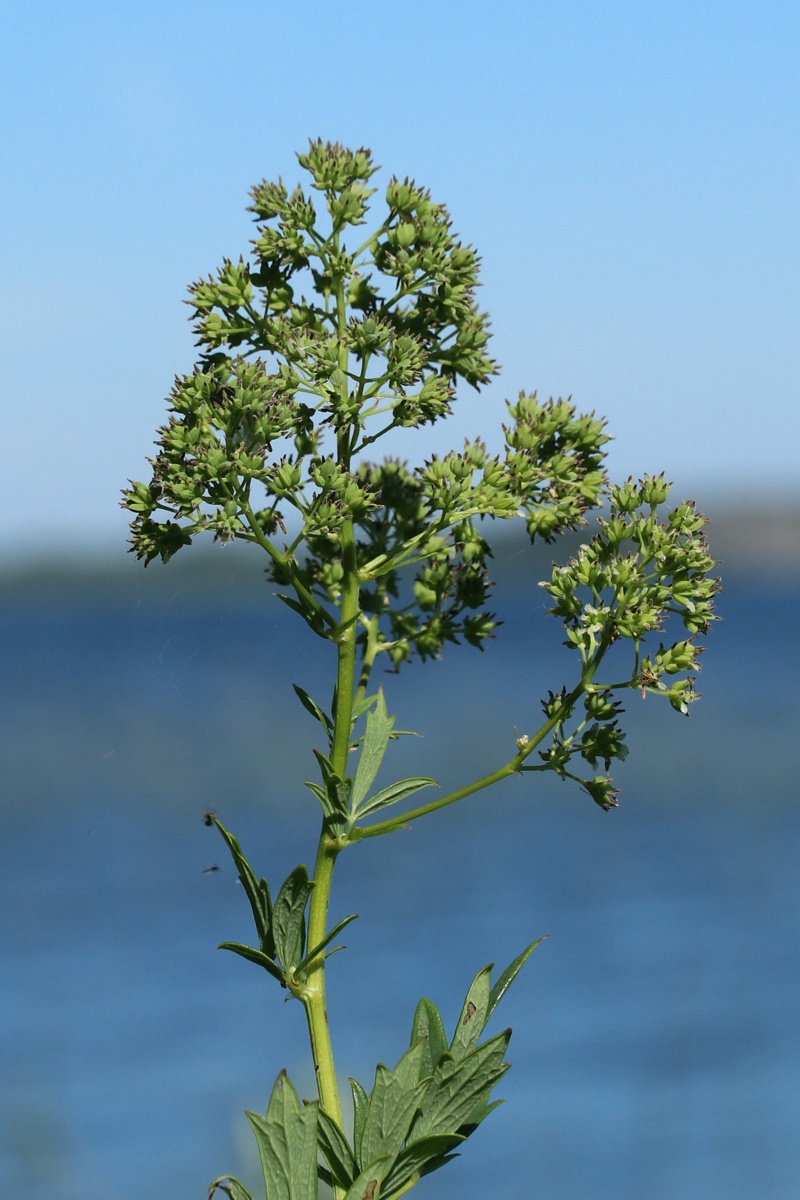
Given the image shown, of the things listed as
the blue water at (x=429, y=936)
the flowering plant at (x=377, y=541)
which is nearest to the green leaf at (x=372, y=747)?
the flowering plant at (x=377, y=541)

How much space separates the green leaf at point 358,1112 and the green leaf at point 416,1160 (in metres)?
0.10

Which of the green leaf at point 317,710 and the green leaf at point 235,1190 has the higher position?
the green leaf at point 317,710

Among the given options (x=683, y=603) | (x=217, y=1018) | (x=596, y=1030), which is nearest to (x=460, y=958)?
(x=596, y=1030)

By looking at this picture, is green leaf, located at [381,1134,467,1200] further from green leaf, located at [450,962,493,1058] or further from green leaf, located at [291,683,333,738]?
green leaf, located at [291,683,333,738]

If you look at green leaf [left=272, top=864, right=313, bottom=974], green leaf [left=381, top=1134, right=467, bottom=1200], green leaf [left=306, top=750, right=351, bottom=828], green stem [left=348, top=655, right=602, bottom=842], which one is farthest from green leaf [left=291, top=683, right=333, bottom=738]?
green leaf [left=381, top=1134, right=467, bottom=1200]

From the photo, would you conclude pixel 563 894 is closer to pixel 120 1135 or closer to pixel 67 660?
pixel 120 1135

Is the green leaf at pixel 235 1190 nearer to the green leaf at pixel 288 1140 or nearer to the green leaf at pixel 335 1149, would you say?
the green leaf at pixel 288 1140

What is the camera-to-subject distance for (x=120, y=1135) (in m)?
31.8

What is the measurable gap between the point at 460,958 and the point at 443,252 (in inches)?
1556

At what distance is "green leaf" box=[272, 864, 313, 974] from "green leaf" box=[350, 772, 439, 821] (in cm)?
23

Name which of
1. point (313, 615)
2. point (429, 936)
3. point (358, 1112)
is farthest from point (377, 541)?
point (429, 936)

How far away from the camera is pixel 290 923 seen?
3359 millimetres

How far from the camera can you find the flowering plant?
3221 millimetres

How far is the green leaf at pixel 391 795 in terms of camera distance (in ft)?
11.3
